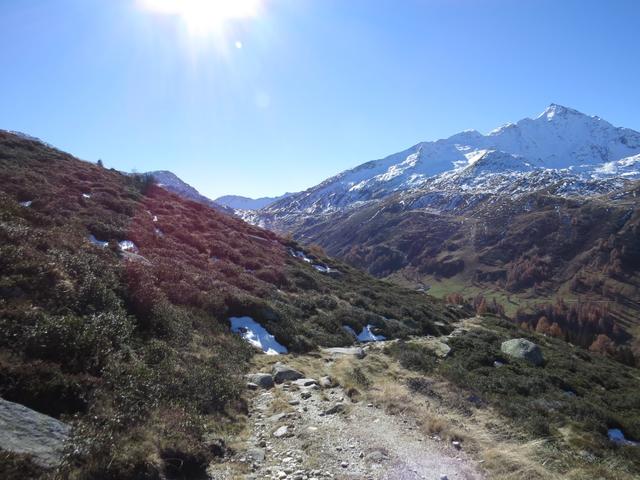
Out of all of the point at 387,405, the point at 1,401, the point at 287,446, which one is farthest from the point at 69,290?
the point at 387,405

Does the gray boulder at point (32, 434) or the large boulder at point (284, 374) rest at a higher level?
the gray boulder at point (32, 434)

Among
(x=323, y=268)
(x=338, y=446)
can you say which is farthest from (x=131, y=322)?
(x=323, y=268)

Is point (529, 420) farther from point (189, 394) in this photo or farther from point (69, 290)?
point (69, 290)

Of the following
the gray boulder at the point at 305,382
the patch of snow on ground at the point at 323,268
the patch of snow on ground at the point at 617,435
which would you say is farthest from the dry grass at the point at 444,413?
the patch of snow on ground at the point at 323,268

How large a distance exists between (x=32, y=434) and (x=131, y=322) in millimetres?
6695

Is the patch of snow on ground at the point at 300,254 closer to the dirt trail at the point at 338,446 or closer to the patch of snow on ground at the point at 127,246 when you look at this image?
the patch of snow on ground at the point at 127,246

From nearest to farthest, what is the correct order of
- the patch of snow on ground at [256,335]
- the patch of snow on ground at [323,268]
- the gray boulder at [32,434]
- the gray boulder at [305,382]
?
the gray boulder at [32,434]
the gray boulder at [305,382]
the patch of snow on ground at [256,335]
the patch of snow on ground at [323,268]

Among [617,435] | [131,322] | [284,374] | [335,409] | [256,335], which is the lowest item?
[617,435]

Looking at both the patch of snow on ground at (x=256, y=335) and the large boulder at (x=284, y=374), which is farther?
the patch of snow on ground at (x=256, y=335)

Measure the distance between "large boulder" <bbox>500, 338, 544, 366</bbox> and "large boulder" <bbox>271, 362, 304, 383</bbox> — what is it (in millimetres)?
17082

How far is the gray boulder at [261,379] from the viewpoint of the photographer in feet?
48.4

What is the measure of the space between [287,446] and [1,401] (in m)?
6.35

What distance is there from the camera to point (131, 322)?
1316 centimetres

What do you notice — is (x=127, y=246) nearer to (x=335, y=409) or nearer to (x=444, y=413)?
(x=335, y=409)
